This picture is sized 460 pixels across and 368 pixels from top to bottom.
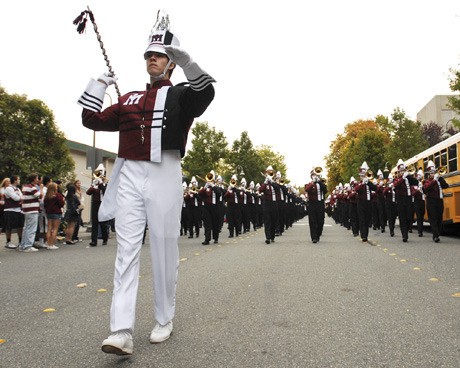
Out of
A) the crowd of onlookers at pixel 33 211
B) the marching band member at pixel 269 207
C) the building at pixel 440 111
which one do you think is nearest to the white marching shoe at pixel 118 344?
the crowd of onlookers at pixel 33 211

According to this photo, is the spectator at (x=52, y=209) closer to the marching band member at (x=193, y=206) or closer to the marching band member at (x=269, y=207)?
the marching band member at (x=269, y=207)

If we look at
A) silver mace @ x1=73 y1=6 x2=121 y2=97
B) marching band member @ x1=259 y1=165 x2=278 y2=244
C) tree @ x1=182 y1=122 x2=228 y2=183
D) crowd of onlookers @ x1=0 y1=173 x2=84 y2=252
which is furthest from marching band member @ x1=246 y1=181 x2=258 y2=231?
tree @ x1=182 y1=122 x2=228 y2=183

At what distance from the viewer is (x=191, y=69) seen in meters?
3.94

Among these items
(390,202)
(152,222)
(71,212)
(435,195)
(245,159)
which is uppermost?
(245,159)

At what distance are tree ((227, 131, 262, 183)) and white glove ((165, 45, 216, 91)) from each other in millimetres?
84745

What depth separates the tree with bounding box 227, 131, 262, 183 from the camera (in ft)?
299

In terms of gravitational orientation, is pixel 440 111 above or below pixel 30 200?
above

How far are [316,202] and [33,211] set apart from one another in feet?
Answer: 25.0

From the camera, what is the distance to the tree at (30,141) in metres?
43.3

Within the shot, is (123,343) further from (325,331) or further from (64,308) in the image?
(64,308)

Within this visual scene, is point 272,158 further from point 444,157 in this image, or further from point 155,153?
point 155,153

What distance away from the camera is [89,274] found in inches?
341

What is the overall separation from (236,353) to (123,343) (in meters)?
0.77

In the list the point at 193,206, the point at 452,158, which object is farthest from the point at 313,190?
the point at 193,206
